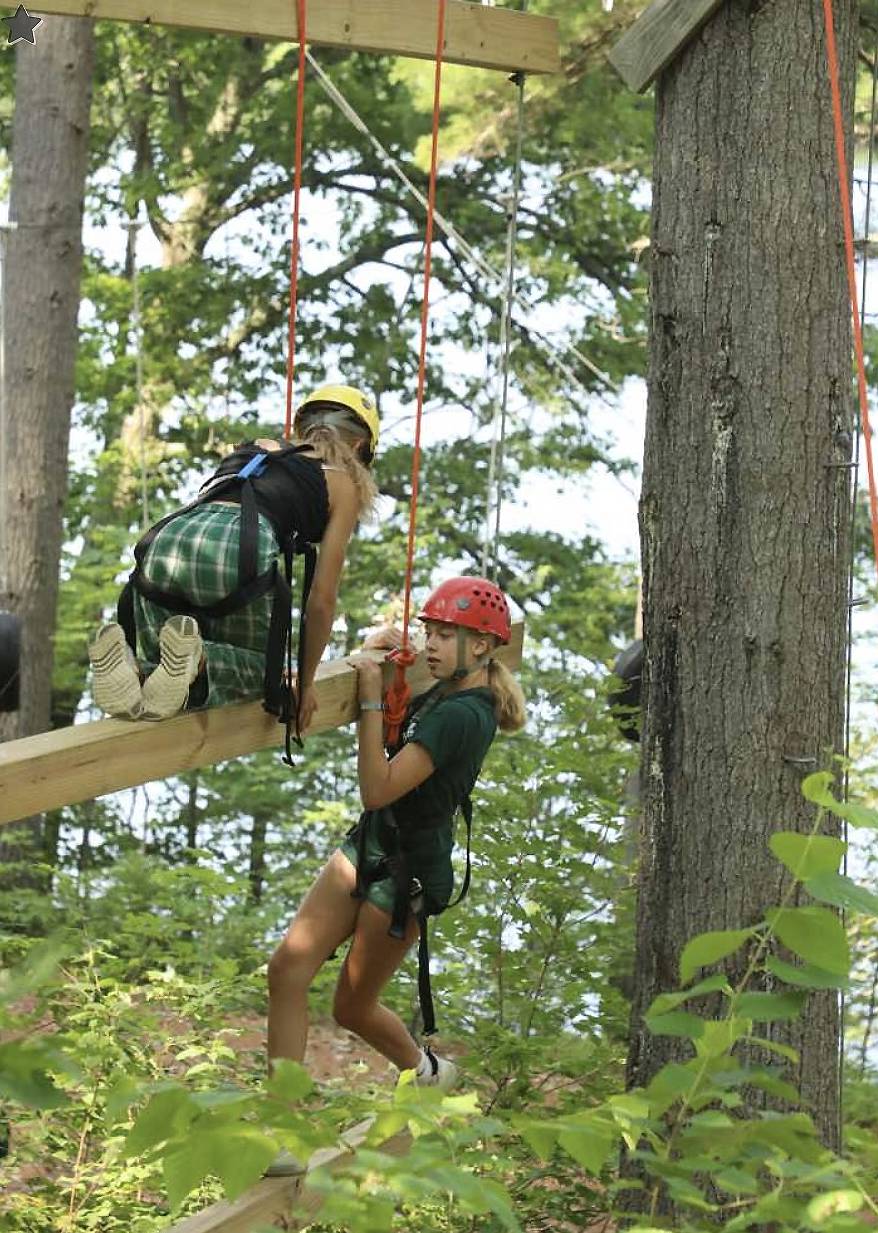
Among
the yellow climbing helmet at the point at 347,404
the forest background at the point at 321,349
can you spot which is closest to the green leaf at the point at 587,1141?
the yellow climbing helmet at the point at 347,404

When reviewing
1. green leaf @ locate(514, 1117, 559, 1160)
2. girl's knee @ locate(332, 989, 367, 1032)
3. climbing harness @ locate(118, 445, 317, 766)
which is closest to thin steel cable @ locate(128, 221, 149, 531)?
climbing harness @ locate(118, 445, 317, 766)

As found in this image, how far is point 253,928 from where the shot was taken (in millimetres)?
9062

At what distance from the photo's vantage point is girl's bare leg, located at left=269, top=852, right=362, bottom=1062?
4.04 m

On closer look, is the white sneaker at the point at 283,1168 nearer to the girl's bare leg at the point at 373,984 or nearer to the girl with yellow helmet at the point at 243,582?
the girl's bare leg at the point at 373,984

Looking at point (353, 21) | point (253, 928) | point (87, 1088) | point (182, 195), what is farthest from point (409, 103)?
point (87, 1088)

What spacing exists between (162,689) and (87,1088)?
160 centimetres

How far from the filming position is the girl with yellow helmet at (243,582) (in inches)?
151

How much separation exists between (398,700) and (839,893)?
2078 millimetres

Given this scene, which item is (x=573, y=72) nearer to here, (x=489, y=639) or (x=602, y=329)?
(x=602, y=329)

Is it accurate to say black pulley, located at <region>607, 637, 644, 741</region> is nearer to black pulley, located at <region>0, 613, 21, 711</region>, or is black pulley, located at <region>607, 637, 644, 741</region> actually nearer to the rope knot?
the rope knot

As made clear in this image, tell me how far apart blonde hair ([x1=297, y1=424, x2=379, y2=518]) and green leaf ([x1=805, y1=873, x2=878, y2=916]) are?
2144mm

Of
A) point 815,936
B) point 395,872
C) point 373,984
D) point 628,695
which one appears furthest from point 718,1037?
point 628,695

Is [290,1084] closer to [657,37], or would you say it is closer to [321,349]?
[657,37]

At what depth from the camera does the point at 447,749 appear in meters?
4.02
